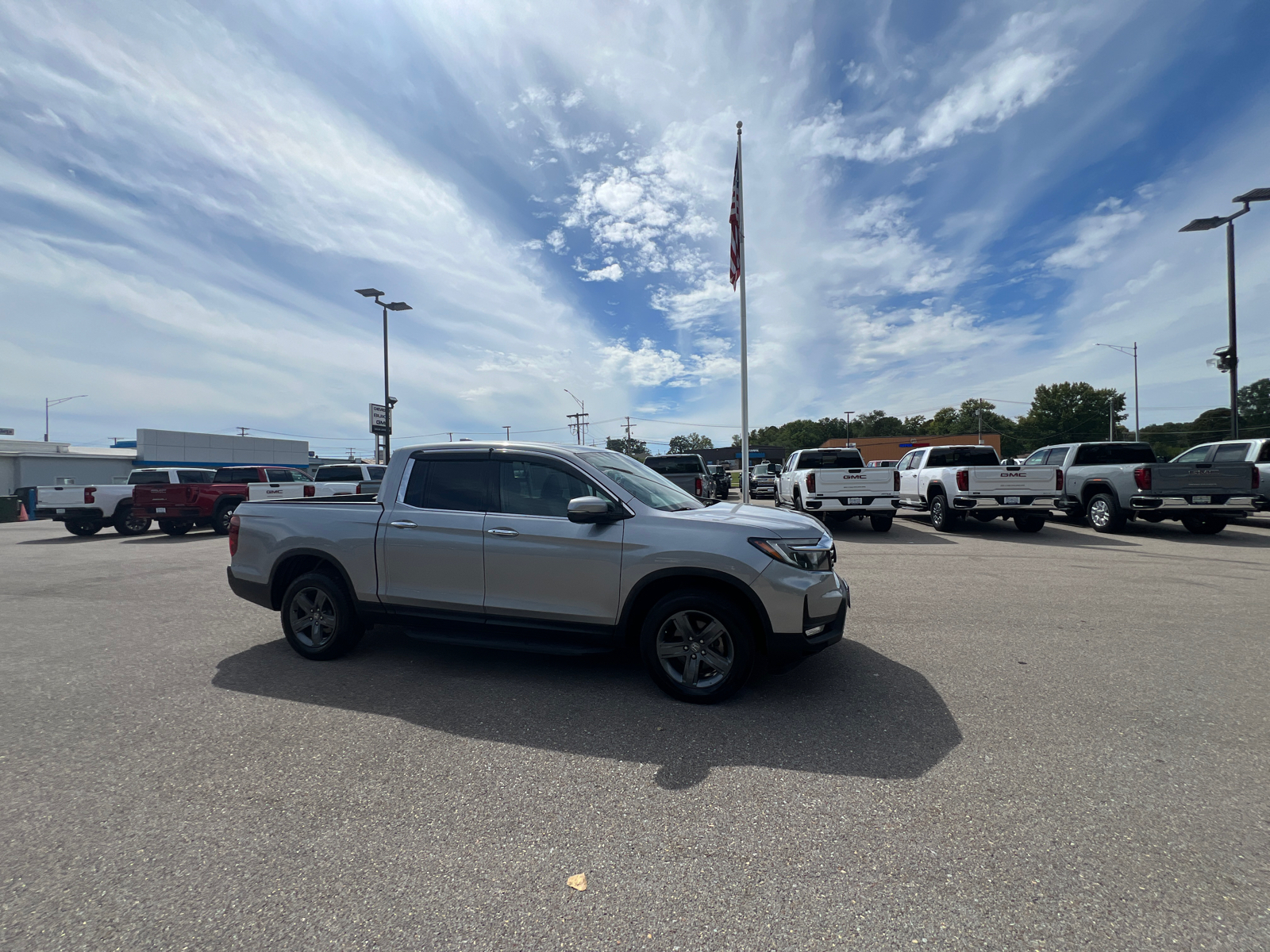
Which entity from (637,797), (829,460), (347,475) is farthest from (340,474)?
(637,797)

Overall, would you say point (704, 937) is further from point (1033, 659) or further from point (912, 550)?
point (912, 550)

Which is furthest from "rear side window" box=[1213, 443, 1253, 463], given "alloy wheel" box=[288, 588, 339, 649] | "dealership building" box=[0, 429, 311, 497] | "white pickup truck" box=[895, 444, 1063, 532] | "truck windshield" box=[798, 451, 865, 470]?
"dealership building" box=[0, 429, 311, 497]

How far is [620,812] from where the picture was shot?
107 inches

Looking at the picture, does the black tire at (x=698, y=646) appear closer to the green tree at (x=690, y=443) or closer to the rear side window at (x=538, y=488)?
the rear side window at (x=538, y=488)

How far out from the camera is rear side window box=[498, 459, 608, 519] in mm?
4309

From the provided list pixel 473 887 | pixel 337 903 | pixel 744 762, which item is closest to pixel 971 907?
pixel 744 762

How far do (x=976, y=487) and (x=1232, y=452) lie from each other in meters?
6.31

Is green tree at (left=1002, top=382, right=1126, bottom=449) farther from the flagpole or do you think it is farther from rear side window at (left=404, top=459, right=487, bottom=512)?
rear side window at (left=404, top=459, right=487, bottom=512)

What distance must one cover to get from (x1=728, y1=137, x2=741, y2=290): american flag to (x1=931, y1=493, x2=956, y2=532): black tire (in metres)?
7.90

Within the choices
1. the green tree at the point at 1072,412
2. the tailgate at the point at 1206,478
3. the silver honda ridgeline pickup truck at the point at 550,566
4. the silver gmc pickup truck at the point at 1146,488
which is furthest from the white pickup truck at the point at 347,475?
the green tree at the point at 1072,412

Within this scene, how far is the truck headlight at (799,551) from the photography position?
151 inches

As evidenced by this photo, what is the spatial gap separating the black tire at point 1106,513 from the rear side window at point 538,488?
12977 mm

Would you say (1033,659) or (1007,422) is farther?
(1007,422)

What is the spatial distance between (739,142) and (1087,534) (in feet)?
42.5
